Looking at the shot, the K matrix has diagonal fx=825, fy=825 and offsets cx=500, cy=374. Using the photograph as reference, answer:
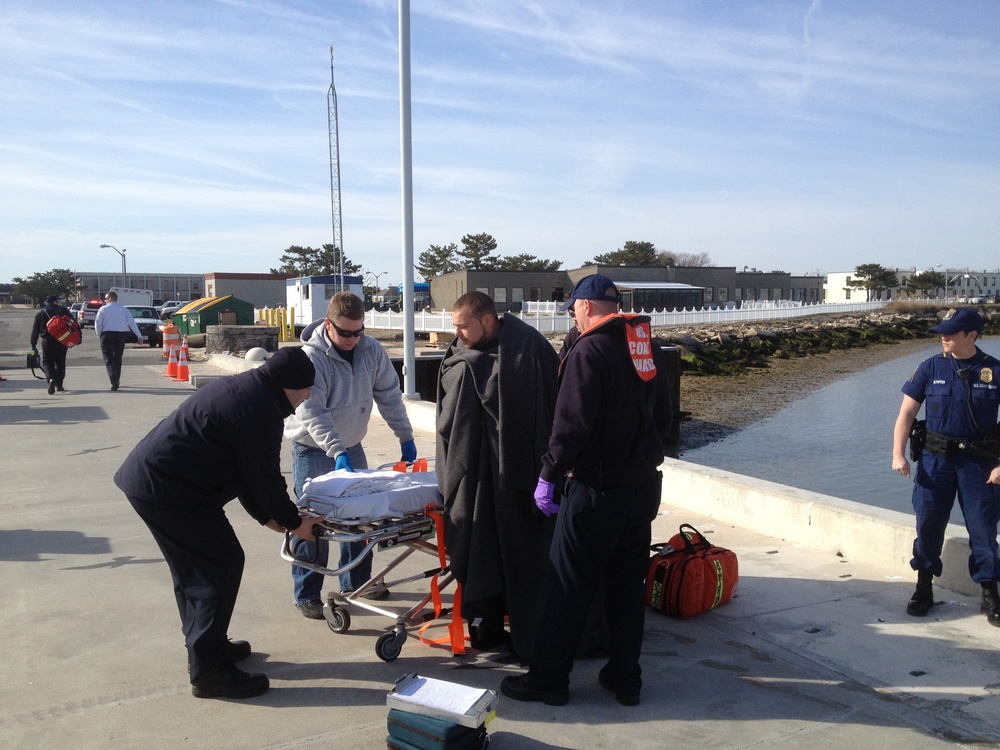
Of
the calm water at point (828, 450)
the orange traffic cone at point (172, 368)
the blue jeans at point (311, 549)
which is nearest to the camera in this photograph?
the blue jeans at point (311, 549)

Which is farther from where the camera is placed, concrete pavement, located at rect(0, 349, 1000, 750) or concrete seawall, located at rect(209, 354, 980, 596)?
concrete seawall, located at rect(209, 354, 980, 596)

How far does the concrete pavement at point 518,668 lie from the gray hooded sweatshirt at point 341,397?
1108 millimetres

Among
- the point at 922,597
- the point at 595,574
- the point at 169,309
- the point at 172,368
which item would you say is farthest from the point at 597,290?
the point at 169,309

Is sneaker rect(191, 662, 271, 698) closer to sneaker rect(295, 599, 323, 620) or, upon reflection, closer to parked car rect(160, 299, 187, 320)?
sneaker rect(295, 599, 323, 620)

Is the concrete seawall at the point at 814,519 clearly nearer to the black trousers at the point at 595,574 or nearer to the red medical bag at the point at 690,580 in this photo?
the red medical bag at the point at 690,580

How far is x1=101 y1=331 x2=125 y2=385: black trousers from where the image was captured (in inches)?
611

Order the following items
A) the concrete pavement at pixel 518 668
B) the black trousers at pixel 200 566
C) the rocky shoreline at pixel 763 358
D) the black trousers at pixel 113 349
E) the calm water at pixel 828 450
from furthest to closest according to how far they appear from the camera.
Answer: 1. the rocky shoreline at pixel 763 358
2. the black trousers at pixel 113 349
3. the calm water at pixel 828 450
4. the black trousers at pixel 200 566
5. the concrete pavement at pixel 518 668

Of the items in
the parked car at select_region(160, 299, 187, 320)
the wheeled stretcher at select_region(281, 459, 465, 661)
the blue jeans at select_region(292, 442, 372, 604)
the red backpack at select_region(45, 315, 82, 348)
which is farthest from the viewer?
the parked car at select_region(160, 299, 187, 320)

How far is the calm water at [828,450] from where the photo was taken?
12789 mm

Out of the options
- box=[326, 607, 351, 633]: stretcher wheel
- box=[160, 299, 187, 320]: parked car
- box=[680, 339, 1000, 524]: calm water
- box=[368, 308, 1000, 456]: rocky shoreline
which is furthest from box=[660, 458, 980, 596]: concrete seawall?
box=[160, 299, 187, 320]: parked car

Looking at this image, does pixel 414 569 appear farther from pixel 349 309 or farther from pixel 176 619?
pixel 349 309

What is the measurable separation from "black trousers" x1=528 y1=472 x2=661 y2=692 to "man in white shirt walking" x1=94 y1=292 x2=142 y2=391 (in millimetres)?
13724

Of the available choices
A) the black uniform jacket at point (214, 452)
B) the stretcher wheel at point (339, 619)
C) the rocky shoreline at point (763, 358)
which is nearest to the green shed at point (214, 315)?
the rocky shoreline at point (763, 358)

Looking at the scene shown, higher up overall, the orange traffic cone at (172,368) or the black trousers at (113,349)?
the black trousers at (113,349)
